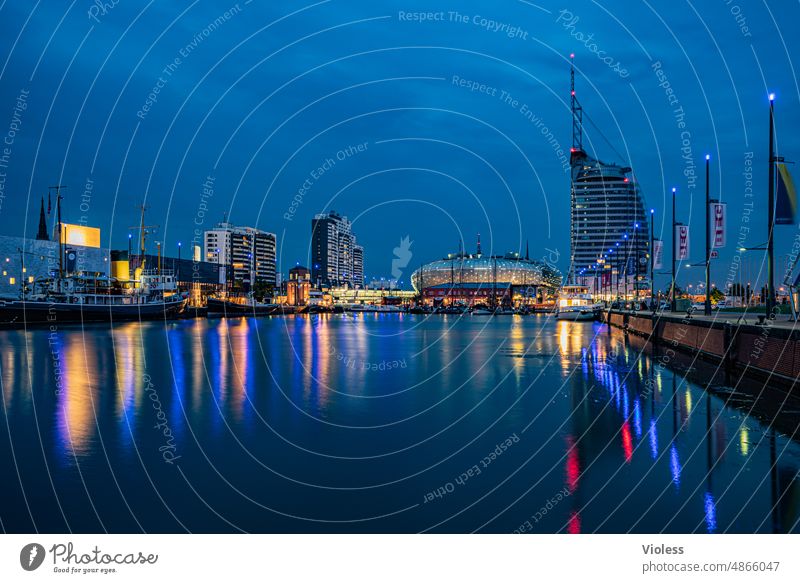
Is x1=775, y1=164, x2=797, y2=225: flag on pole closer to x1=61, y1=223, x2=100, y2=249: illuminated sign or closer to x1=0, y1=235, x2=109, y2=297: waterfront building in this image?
x1=0, y1=235, x2=109, y2=297: waterfront building

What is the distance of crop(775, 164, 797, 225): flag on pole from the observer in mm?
26250

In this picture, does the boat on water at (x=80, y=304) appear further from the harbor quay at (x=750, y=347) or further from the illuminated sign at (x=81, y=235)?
the harbor quay at (x=750, y=347)

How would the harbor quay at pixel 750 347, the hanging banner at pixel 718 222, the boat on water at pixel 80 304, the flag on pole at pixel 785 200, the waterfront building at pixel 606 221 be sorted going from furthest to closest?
the waterfront building at pixel 606 221 → the boat on water at pixel 80 304 → the hanging banner at pixel 718 222 → the flag on pole at pixel 785 200 → the harbor quay at pixel 750 347

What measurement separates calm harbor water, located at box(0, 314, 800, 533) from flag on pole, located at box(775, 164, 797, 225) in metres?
7.45

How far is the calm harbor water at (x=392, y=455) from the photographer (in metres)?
9.80

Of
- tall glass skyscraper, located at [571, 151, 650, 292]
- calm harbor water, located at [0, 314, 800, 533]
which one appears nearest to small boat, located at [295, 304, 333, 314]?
tall glass skyscraper, located at [571, 151, 650, 292]

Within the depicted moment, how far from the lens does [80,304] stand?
298ft

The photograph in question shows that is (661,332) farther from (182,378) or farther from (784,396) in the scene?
(182,378)

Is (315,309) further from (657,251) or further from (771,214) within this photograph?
(771,214)

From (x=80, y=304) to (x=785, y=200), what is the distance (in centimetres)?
8647

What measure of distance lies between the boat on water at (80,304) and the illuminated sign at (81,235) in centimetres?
1442

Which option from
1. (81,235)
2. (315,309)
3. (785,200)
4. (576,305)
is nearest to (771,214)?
(785,200)

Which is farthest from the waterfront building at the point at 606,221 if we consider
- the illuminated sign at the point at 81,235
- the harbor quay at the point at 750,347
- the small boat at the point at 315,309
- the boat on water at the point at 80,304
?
the harbor quay at the point at 750,347

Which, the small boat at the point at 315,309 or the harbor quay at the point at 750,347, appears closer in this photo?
the harbor quay at the point at 750,347
